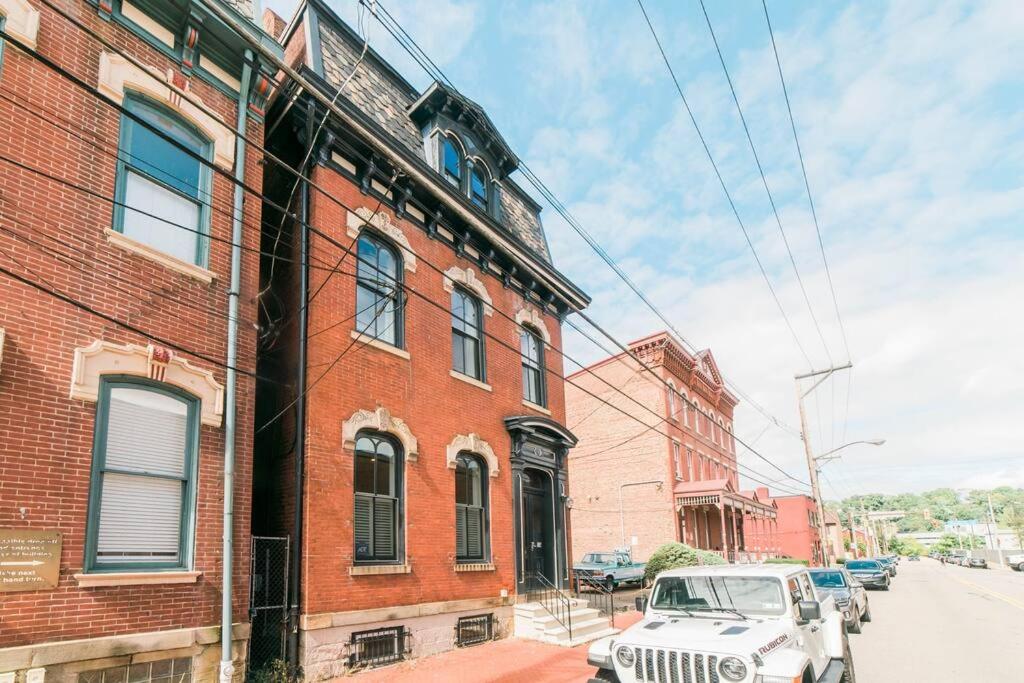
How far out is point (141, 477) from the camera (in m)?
7.87

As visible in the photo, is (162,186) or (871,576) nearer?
(162,186)

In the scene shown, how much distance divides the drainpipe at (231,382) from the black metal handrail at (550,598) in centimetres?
721

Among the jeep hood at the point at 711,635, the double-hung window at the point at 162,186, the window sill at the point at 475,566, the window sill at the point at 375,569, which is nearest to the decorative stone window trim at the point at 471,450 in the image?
the window sill at the point at 475,566

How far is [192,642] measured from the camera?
25.6ft

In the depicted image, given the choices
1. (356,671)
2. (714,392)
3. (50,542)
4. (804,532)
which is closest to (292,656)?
(356,671)

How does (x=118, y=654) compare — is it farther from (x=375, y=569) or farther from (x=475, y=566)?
(x=475, y=566)

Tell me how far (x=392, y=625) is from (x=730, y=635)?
6.09m

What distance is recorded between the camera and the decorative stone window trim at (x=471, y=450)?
12809 mm

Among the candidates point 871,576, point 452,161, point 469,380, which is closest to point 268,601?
point 469,380

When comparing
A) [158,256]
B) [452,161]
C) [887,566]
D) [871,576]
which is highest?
[452,161]

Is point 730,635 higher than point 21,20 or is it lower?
lower

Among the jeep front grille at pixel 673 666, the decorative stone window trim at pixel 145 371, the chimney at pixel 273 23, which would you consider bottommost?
the jeep front grille at pixel 673 666

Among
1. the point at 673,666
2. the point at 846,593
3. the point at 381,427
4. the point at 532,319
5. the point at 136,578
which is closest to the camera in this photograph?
the point at 673,666

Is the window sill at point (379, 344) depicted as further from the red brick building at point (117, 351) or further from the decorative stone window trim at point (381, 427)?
the red brick building at point (117, 351)
